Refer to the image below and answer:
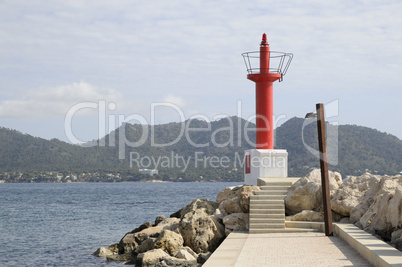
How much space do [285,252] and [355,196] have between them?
16.2ft

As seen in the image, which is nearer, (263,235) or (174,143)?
(263,235)

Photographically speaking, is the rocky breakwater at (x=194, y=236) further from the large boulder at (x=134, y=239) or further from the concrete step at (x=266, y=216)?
the concrete step at (x=266, y=216)

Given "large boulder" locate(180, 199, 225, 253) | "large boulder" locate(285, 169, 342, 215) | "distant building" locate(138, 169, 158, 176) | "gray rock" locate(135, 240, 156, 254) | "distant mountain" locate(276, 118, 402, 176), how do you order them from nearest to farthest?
"large boulder" locate(180, 199, 225, 253) < "large boulder" locate(285, 169, 342, 215) < "gray rock" locate(135, 240, 156, 254) < "distant mountain" locate(276, 118, 402, 176) < "distant building" locate(138, 169, 158, 176)

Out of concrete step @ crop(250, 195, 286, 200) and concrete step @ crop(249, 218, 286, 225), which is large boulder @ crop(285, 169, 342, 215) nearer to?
concrete step @ crop(250, 195, 286, 200)

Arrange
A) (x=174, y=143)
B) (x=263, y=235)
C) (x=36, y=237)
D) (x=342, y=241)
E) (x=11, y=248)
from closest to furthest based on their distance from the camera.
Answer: (x=342, y=241), (x=263, y=235), (x=11, y=248), (x=36, y=237), (x=174, y=143)

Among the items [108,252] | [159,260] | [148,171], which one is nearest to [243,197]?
[159,260]

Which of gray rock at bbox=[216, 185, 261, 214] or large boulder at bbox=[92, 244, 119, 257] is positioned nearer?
gray rock at bbox=[216, 185, 261, 214]

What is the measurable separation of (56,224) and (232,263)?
1125 inches

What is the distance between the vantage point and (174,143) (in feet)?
362

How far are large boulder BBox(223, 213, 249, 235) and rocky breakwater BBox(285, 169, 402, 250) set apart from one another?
4.41ft

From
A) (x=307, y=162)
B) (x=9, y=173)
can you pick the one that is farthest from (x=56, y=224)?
(x=9, y=173)

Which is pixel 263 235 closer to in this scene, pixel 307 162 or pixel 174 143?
pixel 307 162

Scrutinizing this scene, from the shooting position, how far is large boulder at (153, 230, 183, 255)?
1570 centimetres

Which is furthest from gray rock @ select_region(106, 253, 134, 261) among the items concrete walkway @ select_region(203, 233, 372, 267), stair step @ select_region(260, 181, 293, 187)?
stair step @ select_region(260, 181, 293, 187)
